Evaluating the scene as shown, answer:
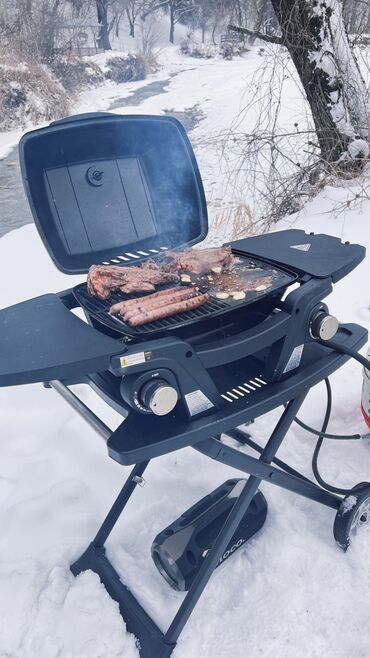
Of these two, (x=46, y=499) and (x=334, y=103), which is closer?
(x=46, y=499)

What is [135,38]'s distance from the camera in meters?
33.3

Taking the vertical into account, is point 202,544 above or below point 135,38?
below

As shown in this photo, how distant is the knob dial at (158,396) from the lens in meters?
1.16

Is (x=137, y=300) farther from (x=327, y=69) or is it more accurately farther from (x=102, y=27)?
(x=102, y=27)

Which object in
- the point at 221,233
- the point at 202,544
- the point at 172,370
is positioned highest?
the point at 172,370

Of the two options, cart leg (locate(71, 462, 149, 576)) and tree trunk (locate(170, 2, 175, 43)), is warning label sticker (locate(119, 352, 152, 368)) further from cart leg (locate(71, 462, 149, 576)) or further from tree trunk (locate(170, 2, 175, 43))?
tree trunk (locate(170, 2, 175, 43))

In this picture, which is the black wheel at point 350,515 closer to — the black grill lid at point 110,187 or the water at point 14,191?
the black grill lid at point 110,187

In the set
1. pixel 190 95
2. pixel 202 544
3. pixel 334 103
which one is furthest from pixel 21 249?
pixel 190 95

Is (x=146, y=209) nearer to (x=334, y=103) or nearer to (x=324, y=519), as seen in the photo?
(x=324, y=519)

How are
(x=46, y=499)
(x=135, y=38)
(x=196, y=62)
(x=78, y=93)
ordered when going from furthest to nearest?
(x=135, y=38) → (x=196, y=62) → (x=78, y=93) → (x=46, y=499)

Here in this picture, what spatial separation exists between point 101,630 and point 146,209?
145 cm

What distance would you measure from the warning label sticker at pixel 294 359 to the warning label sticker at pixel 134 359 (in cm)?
50

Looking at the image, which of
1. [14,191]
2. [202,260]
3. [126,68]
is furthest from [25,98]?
[202,260]

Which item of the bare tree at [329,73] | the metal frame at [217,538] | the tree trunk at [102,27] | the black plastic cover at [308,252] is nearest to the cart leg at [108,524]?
the metal frame at [217,538]
